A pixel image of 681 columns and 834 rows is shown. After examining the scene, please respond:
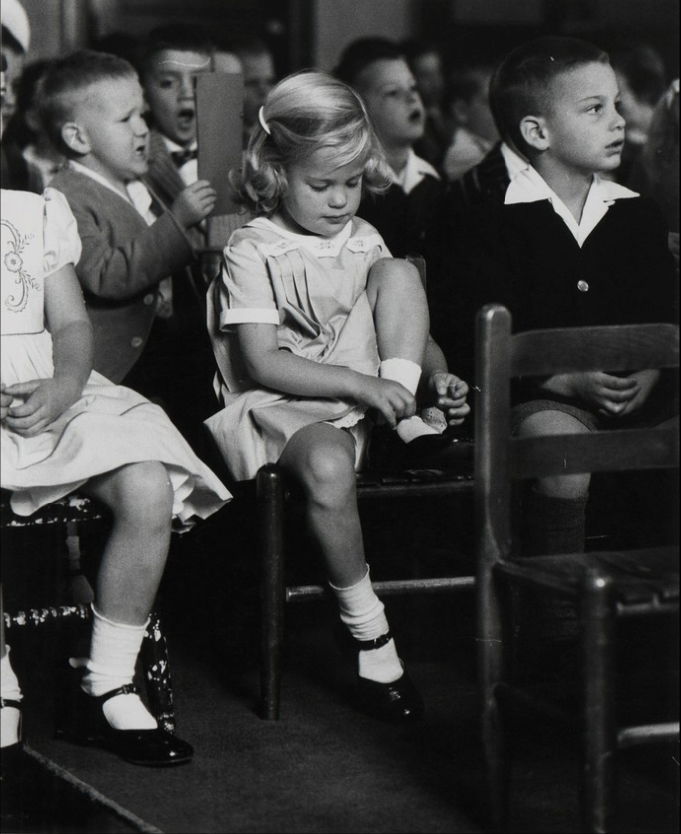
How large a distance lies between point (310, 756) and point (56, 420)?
2.30ft

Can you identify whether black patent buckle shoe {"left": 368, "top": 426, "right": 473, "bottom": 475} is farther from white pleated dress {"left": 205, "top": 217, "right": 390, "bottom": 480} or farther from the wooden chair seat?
the wooden chair seat

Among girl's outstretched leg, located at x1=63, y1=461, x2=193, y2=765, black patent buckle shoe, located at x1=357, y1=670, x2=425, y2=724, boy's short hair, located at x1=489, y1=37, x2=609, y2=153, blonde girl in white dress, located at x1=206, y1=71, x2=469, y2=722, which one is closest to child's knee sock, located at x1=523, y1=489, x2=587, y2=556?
blonde girl in white dress, located at x1=206, y1=71, x2=469, y2=722

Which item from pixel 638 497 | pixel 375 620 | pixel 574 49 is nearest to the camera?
pixel 375 620

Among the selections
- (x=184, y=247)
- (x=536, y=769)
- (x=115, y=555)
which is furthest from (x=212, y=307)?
(x=536, y=769)

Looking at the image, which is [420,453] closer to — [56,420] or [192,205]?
[56,420]

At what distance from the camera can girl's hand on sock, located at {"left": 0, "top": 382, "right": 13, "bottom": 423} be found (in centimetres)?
231

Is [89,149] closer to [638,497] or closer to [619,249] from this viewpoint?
[619,249]

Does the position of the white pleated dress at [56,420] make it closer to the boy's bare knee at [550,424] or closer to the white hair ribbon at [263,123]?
the white hair ribbon at [263,123]

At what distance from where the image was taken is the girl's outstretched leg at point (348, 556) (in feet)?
8.19

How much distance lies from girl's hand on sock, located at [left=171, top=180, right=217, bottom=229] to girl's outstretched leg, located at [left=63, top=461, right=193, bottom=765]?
0.94 metres

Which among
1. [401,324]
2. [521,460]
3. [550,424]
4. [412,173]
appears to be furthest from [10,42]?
[521,460]

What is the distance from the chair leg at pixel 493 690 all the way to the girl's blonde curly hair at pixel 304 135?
3.24ft

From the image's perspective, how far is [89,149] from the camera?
326 centimetres

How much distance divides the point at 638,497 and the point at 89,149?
1.46 metres
